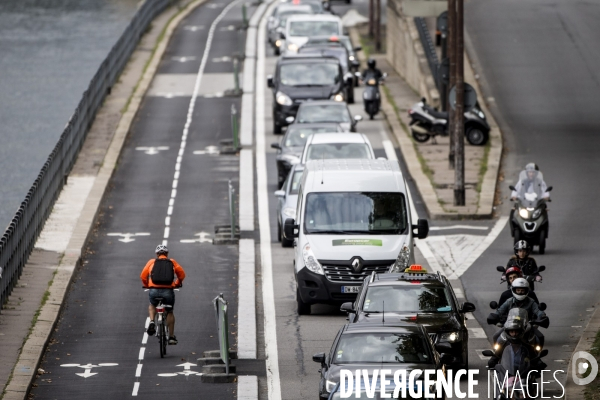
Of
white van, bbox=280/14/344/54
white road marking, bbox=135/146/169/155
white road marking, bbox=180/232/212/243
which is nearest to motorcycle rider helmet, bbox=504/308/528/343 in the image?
white road marking, bbox=180/232/212/243

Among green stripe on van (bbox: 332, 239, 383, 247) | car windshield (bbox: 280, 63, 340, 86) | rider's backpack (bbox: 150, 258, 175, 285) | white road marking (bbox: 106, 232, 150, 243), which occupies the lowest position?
car windshield (bbox: 280, 63, 340, 86)

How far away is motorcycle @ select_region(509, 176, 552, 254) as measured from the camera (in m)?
26.5

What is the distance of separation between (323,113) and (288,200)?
33.8ft

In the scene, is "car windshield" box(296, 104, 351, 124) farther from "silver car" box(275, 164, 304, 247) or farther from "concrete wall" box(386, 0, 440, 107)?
"silver car" box(275, 164, 304, 247)

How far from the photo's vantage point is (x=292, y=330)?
22156 millimetres

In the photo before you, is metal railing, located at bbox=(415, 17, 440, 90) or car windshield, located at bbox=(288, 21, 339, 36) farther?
car windshield, located at bbox=(288, 21, 339, 36)

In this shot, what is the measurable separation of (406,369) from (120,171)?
74.5 ft

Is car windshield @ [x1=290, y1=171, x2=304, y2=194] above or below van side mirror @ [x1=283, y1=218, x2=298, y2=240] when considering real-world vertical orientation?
below

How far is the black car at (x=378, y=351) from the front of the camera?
1573cm

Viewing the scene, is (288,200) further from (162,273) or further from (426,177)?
(162,273)

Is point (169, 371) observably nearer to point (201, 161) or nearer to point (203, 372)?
point (203, 372)

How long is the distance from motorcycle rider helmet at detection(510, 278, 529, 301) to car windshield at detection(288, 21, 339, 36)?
39.2m

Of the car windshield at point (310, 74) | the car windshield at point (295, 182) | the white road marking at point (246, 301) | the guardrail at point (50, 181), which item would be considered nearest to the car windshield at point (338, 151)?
the car windshield at point (295, 182)

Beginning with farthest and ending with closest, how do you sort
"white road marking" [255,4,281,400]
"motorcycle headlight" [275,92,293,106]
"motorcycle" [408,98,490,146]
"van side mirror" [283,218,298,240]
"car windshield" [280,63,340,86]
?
1. "car windshield" [280,63,340,86]
2. "motorcycle headlight" [275,92,293,106]
3. "motorcycle" [408,98,490,146]
4. "van side mirror" [283,218,298,240]
5. "white road marking" [255,4,281,400]
